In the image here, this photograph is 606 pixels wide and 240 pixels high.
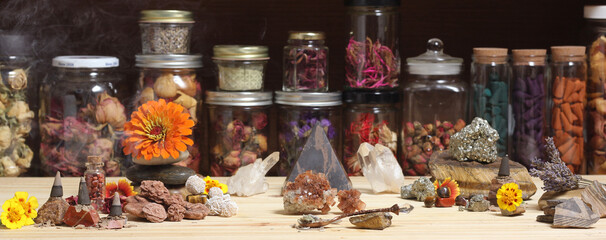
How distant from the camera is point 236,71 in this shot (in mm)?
1965

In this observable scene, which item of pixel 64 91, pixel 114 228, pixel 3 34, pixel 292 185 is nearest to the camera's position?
pixel 114 228

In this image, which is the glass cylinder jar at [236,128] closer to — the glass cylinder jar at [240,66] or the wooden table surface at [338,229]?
the glass cylinder jar at [240,66]

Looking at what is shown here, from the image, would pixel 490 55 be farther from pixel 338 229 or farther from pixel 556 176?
pixel 338 229

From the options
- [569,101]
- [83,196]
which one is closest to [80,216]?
[83,196]

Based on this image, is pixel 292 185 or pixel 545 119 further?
pixel 545 119

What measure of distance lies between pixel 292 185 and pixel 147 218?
25 centimetres

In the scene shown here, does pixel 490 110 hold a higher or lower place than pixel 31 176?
higher

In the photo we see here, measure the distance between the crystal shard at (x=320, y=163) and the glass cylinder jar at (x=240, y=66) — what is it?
27cm

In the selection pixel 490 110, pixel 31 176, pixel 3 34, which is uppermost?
pixel 3 34

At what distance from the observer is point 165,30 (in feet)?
6.45

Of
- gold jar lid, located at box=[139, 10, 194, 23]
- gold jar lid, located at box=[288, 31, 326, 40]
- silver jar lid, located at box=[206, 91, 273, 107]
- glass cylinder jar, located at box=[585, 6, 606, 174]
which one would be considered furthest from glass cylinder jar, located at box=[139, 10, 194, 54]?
glass cylinder jar, located at box=[585, 6, 606, 174]

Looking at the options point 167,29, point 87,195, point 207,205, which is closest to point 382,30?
point 167,29

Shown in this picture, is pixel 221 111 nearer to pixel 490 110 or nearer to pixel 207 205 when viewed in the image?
pixel 207 205

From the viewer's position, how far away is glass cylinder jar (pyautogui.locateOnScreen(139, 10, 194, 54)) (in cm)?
195
